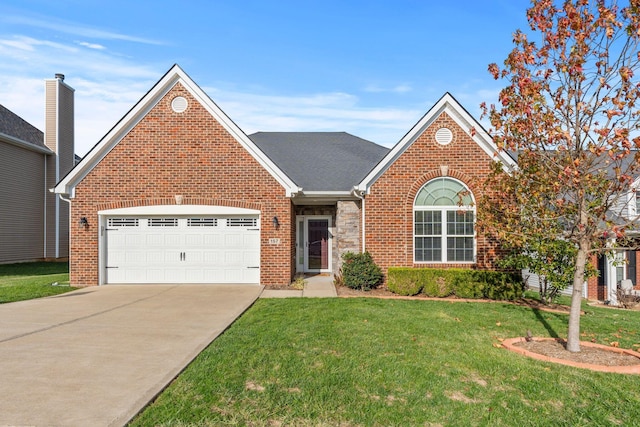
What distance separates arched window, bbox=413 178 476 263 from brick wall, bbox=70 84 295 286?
4074 mm

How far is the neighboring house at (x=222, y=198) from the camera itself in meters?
13.7

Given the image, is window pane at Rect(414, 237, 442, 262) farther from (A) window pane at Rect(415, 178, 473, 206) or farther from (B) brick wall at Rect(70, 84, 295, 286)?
(B) brick wall at Rect(70, 84, 295, 286)

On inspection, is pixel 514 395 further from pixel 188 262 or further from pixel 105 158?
pixel 105 158

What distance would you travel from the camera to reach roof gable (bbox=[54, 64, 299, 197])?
45.1 feet

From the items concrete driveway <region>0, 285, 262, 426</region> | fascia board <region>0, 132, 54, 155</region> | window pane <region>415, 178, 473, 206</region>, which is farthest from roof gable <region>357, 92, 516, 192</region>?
fascia board <region>0, 132, 54, 155</region>

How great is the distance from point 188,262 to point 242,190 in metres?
2.89

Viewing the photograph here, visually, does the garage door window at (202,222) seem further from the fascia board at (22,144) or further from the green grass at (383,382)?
the fascia board at (22,144)

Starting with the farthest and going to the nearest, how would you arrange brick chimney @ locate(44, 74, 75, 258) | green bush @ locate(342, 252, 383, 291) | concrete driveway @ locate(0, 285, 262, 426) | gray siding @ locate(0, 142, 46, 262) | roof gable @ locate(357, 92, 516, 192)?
brick chimney @ locate(44, 74, 75, 258)
gray siding @ locate(0, 142, 46, 262)
roof gable @ locate(357, 92, 516, 192)
green bush @ locate(342, 252, 383, 291)
concrete driveway @ locate(0, 285, 262, 426)

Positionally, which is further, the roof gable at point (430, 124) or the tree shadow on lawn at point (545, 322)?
the roof gable at point (430, 124)

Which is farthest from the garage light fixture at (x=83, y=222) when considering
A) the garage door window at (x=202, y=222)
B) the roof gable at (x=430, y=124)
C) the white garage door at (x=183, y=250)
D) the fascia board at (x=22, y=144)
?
the fascia board at (x=22, y=144)

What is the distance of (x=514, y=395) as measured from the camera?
507cm

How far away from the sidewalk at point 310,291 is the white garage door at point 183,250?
62.3 inches

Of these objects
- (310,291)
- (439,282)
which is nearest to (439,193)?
(439,282)

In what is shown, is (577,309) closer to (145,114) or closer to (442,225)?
(442,225)
